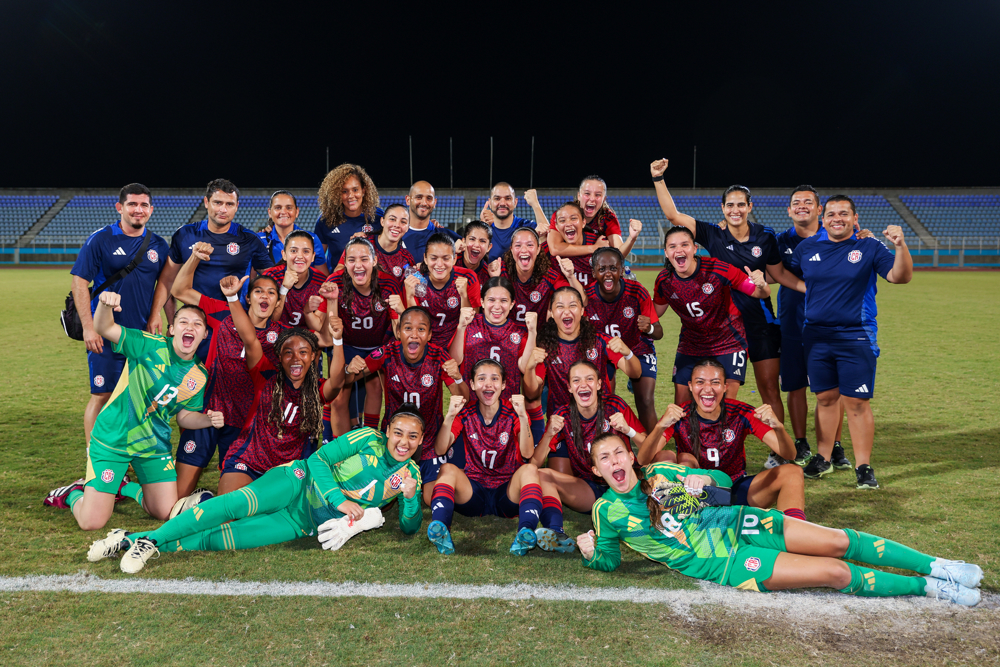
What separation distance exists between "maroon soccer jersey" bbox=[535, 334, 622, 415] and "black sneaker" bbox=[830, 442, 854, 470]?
1.96 metres

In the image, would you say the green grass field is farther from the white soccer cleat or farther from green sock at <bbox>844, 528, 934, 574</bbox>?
green sock at <bbox>844, 528, 934, 574</bbox>

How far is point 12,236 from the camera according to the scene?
113 feet

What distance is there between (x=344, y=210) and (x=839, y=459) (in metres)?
4.62

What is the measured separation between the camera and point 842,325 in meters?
4.53

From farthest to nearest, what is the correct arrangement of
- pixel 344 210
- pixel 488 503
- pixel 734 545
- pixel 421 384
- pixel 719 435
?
pixel 344 210, pixel 421 384, pixel 488 503, pixel 719 435, pixel 734 545

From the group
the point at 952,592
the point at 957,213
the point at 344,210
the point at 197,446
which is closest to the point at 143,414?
the point at 197,446

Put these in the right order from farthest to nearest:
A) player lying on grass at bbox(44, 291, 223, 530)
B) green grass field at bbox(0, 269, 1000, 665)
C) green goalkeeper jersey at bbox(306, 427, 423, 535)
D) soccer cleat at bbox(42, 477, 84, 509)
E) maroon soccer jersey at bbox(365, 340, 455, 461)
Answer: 1. maroon soccer jersey at bbox(365, 340, 455, 461)
2. soccer cleat at bbox(42, 477, 84, 509)
3. player lying on grass at bbox(44, 291, 223, 530)
4. green goalkeeper jersey at bbox(306, 427, 423, 535)
5. green grass field at bbox(0, 269, 1000, 665)

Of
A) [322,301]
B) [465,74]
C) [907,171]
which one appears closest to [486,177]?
[465,74]

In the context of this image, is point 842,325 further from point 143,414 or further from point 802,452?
point 143,414

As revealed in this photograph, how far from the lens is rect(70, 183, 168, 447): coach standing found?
4473mm

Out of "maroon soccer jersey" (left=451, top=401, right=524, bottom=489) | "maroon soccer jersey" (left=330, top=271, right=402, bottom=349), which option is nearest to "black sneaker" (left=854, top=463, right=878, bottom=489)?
"maroon soccer jersey" (left=451, top=401, right=524, bottom=489)

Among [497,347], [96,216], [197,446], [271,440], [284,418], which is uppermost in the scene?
[96,216]

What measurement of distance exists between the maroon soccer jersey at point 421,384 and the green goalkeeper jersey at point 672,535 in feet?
4.74

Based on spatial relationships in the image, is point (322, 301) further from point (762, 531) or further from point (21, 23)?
point (21, 23)
